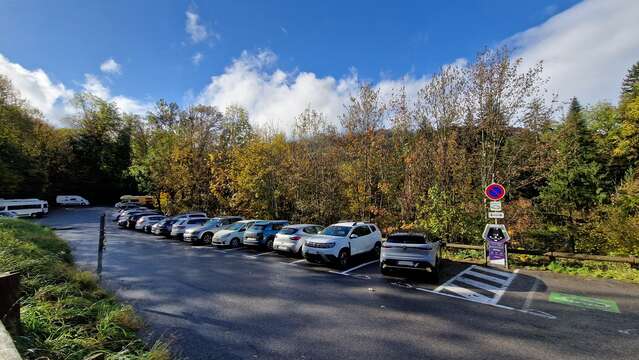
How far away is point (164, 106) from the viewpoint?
3781 cm

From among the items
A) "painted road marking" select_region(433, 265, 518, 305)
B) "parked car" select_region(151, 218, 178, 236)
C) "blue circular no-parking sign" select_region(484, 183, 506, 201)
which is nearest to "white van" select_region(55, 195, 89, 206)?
"parked car" select_region(151, 218, 178, 236)

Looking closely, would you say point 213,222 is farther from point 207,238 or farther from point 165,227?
point 165,227

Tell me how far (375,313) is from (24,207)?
5036 centimetres

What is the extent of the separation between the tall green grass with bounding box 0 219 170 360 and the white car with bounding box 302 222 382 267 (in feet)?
21.5

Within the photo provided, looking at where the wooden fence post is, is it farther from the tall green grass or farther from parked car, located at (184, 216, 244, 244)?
parked car, located at (184, 216, 244, 244)

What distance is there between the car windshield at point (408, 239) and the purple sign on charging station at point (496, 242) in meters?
3.17

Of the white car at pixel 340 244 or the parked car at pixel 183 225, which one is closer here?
the white car at pixel 340 244

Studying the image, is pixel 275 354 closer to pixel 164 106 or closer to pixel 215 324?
Result: pixel 215 324

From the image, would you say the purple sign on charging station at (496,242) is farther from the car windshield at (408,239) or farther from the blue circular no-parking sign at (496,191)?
the car windshield at (408,239)

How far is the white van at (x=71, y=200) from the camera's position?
180 feet

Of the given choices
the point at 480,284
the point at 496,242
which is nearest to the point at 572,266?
the point at 496,242

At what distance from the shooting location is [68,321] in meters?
4.67

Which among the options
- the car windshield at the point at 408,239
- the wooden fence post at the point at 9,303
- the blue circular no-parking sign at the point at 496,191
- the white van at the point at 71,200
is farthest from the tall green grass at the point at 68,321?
the white van at the point at 71,200

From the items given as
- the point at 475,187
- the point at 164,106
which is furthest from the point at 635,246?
the point at 164,106
